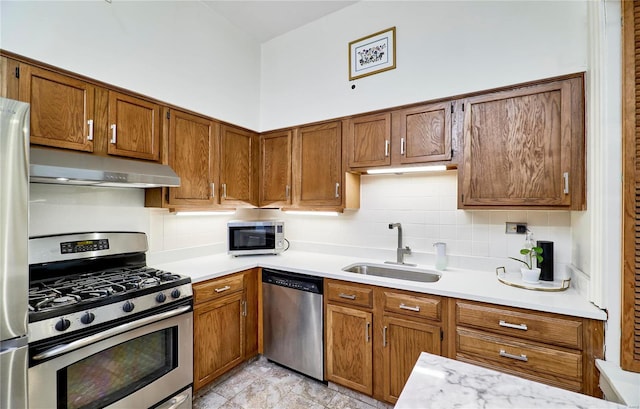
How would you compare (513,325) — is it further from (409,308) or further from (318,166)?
(318,166)

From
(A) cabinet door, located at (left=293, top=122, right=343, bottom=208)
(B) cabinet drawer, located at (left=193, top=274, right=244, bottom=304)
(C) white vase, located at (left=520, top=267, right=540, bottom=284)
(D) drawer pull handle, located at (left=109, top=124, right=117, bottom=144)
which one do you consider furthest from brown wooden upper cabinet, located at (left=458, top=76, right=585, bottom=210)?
(D) drawer pull handle, located at (left=109, top=124, right=117, bottom=144)

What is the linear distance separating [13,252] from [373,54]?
8.51 feet

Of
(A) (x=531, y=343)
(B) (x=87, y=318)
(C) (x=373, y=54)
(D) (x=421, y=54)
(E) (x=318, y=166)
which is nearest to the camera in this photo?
(B) (x=87, y=318)

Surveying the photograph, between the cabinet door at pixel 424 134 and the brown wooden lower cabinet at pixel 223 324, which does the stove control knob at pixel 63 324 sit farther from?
the cabinet door at pixel 424 134

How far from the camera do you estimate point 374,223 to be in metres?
A: 2.71

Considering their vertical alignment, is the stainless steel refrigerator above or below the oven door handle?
above

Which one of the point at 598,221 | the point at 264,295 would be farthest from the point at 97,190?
the point at 598,221

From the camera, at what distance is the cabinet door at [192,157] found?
2.26 m

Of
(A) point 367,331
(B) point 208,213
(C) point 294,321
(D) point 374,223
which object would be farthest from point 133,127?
(A) point 367,331

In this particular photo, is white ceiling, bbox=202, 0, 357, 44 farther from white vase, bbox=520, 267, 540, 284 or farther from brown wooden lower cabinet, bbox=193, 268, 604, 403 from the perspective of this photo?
white vase, bbox=520, 267, 540, 284

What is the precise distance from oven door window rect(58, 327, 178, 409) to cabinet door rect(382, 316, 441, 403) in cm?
140

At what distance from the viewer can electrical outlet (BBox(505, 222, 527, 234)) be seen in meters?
2.08

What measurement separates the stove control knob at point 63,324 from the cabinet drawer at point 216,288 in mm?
753

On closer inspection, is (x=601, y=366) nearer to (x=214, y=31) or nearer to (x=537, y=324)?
(x=537, y=324)
